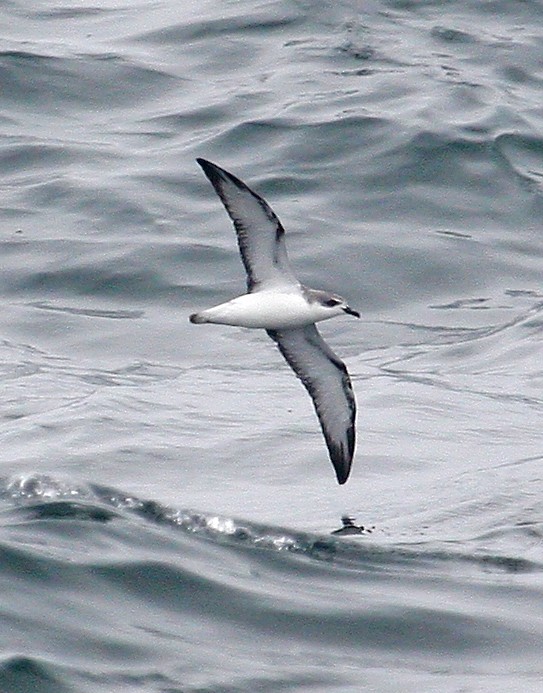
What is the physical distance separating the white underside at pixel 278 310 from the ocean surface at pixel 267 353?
1396mm

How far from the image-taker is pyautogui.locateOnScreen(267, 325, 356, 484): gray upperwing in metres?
11.1

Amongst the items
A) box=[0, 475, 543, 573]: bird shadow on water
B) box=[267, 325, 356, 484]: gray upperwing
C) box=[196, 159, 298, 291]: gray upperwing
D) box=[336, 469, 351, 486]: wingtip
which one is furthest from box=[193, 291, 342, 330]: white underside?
box=[0, 475, 543, 573]: bird shadow on water

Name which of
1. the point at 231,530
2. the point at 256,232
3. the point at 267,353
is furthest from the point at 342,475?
the point at 267,353

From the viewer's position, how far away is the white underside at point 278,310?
10117 mm

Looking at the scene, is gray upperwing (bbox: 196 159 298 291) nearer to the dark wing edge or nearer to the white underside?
the dark wing edge

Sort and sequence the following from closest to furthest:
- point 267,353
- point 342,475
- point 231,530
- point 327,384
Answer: point 231,530 < point 342,475 < point 327,384 < point 267,353

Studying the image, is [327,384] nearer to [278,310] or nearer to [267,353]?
[278,310]

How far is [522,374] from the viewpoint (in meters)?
15.3

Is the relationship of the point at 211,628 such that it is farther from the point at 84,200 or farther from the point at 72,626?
the point at 84,200

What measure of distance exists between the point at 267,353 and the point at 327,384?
4420 mm

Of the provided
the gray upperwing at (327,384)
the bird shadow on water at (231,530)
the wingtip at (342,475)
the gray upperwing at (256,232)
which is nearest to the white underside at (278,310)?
the gray upperwing at (256,232)

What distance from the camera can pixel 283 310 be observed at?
1028cm

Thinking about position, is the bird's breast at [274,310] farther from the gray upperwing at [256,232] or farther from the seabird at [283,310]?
the gray upperwing at [256,232]

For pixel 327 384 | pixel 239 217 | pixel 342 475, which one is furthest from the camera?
pixel 327 384
